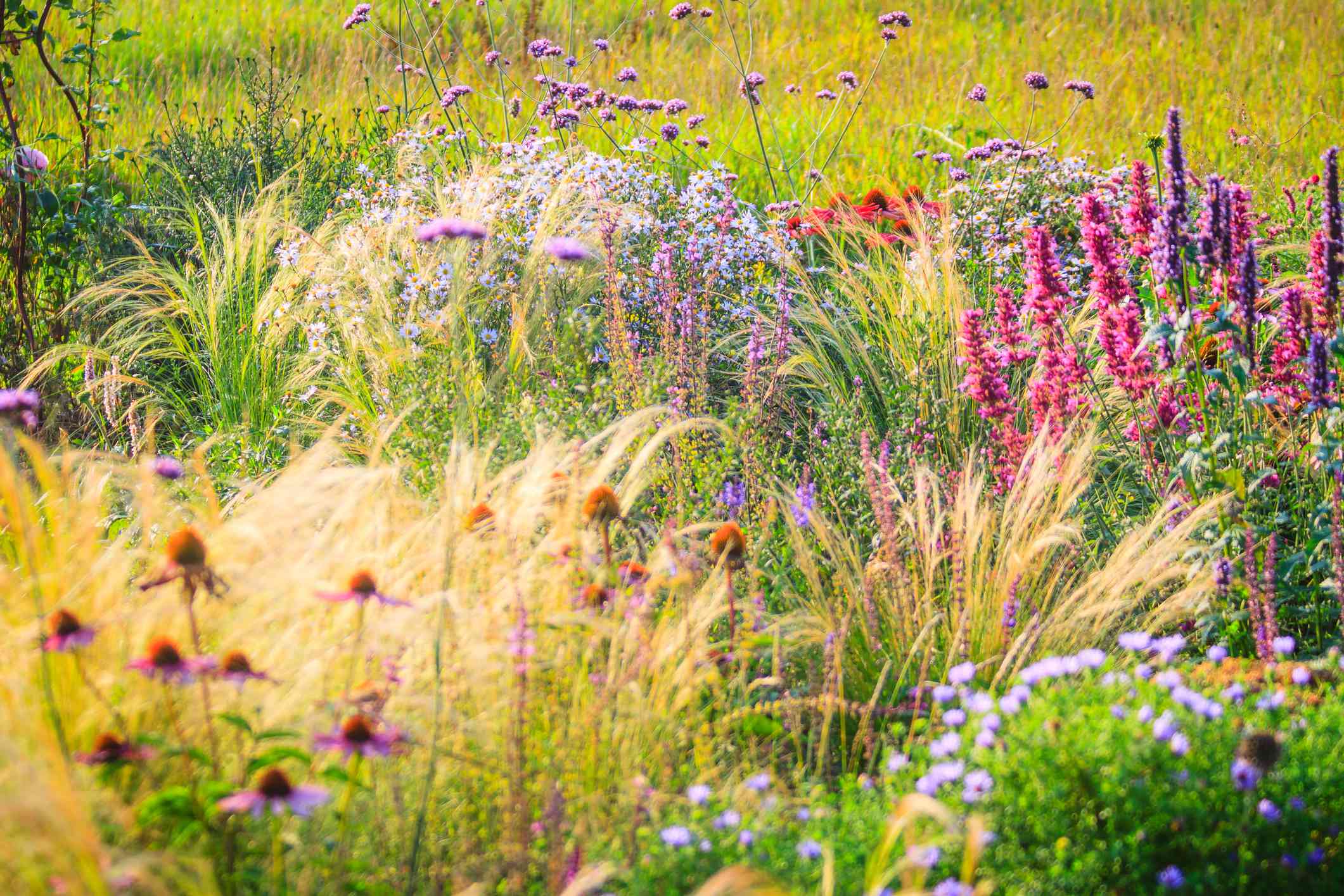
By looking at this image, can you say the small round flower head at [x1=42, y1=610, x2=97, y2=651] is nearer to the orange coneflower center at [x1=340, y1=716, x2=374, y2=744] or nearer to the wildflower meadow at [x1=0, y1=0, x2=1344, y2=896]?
the wildflower meadow at [x1=0, y1=0, x2=1344, y2=896]

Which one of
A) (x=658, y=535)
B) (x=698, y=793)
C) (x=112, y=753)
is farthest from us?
(x=658, y=535)

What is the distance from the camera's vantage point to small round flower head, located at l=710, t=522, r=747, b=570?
2.24 metres

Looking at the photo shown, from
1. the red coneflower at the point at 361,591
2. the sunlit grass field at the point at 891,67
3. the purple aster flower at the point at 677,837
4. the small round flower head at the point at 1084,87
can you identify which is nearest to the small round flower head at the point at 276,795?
the red coneflower at the point at 361,591

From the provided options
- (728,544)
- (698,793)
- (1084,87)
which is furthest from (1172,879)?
(1084,87)

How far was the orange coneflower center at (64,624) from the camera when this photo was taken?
163 cm

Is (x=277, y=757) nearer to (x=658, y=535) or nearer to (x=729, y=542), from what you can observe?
(x=729, y=542)

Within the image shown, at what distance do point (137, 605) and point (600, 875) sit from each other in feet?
3.87

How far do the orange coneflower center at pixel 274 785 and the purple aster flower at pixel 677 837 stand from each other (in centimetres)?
53

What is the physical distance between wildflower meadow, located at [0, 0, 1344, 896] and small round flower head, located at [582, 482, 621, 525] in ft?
0.04

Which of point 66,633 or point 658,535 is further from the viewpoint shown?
point 658,535

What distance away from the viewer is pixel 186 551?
1664 millimetres

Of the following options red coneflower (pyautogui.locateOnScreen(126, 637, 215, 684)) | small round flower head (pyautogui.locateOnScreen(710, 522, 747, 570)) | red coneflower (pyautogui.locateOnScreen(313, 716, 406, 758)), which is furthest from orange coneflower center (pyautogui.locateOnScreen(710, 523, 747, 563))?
red coneflower (pyautogui.locateOnScreen(126, 637, 215, 684))

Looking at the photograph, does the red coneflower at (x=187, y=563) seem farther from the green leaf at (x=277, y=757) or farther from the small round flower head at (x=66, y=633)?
the green leaf at (x=277, y=757)

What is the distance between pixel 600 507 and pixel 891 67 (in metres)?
7.91
